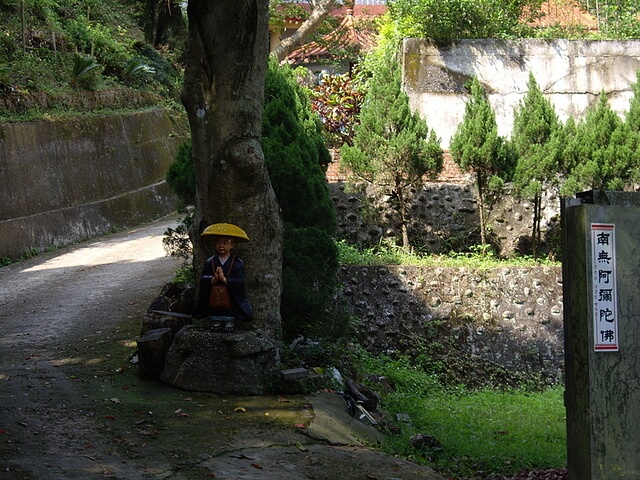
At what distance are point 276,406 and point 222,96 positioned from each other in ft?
10.7

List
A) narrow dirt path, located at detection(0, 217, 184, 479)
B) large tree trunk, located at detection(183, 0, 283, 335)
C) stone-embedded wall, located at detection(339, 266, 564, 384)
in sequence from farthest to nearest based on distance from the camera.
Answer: stone-embedded wall, located at detection(339, 266, 564, 384), large tree trunk, located at detection(183, 0, 283, 335), narrow dirt path, located at detection(0, 217, 184, 479)

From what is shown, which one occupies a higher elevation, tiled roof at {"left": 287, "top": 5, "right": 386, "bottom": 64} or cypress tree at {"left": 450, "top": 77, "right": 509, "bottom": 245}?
tiled roof at {"left": 287, "top": 5, "right": 386, "bottom": 64}

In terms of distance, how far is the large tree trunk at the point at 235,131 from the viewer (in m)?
9.48

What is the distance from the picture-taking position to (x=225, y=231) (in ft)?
28.9

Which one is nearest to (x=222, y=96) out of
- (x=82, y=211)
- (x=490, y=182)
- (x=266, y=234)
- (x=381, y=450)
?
(x=266, y=234)

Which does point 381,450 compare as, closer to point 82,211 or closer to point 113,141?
point 82,211

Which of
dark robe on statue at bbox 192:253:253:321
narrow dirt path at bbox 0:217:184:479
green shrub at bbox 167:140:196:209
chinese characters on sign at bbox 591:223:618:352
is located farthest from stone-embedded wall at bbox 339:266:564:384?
chinese characters on sign at bbox 591:223:618:352

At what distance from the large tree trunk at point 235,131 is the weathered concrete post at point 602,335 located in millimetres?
3567

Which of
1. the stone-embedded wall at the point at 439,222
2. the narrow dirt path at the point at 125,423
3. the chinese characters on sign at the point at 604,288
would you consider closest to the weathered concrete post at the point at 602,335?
the chinese characters on sign at the point at 604,288

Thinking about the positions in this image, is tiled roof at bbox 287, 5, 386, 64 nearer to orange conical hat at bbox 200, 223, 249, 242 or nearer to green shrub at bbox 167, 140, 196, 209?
green shrub at bbox 167, 140, 196, 209

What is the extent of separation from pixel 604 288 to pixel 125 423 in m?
4.00

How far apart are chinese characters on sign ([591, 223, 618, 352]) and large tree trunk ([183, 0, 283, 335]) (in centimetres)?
379

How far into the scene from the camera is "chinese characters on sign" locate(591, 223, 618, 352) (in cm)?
680

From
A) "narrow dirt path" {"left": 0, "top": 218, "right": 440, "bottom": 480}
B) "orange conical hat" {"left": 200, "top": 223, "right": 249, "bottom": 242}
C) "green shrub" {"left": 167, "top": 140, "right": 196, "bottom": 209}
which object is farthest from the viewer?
"green shrub" {"left": 167, "top": 140, "right": 196, "bottom": 209}
